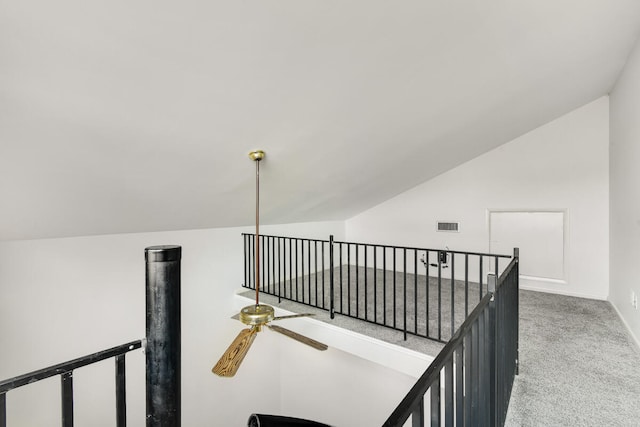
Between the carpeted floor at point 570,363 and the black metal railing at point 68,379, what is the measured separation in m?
2.15

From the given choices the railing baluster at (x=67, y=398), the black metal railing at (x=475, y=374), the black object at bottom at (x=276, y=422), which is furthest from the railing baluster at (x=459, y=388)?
the black object at bottom at (x=276, y=422)

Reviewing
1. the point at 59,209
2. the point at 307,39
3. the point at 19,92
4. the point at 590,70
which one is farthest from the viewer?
the point at 590,70

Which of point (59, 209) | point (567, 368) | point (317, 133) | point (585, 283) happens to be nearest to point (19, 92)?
point (59, 209)

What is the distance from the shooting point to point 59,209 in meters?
2.60

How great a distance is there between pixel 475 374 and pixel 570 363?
2.07 metres

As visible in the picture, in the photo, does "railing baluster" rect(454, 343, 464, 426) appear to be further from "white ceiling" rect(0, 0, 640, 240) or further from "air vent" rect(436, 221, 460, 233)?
"air vent" rect(436, 221, 460, 233)

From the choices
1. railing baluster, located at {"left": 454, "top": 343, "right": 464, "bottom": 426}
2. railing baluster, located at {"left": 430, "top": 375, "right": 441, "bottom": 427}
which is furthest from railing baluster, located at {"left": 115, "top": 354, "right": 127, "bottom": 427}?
Answer: railing baluster, located at {"left": 454, "top": 343, "right": 464, "bottom": 426}

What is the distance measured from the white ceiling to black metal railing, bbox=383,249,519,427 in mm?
1547

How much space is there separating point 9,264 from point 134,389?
194 centimetres

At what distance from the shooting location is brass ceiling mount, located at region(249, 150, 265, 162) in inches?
106

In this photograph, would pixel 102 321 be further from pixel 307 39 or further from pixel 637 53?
pixel 637 53

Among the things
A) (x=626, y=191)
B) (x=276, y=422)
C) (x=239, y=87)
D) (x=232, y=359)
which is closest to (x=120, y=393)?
(x=232, y=359)

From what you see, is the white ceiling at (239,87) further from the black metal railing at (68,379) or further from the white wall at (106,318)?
the black metal railing at (68,379)

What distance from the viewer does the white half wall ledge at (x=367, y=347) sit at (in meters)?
2.98
